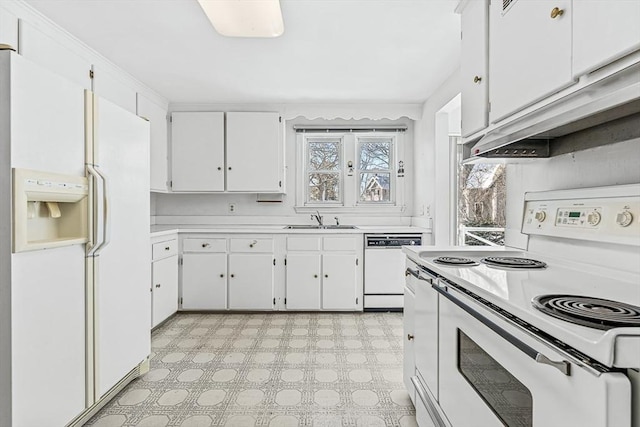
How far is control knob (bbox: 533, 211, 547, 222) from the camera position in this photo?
5.39ft

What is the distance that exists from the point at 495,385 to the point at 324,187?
3.59 metres

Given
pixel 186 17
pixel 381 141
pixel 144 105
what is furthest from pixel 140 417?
pixel 381 141

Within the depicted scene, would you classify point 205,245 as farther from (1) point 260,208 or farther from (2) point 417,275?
(2) point 417,275

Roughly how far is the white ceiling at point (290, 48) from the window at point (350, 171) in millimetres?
690

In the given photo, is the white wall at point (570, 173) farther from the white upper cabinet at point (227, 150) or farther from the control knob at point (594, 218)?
the white upper cabinet at point (227, 150)

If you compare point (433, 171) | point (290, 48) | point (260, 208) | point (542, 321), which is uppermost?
point (290, 48)

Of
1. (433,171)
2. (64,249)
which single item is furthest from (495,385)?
(433,171)

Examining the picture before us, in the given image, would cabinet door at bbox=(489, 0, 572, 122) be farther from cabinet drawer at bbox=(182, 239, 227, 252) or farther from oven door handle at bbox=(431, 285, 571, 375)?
cabinet drawer at bbox=(182, 239, 227, 252)

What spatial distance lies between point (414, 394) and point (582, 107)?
156cm

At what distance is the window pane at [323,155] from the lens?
4.52 m

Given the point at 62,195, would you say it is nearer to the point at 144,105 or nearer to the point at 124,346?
the point at 124,346

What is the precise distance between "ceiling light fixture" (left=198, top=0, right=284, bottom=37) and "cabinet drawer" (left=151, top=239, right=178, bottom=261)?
197cm

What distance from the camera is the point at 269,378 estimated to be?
2398mm

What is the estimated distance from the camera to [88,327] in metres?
1.82
